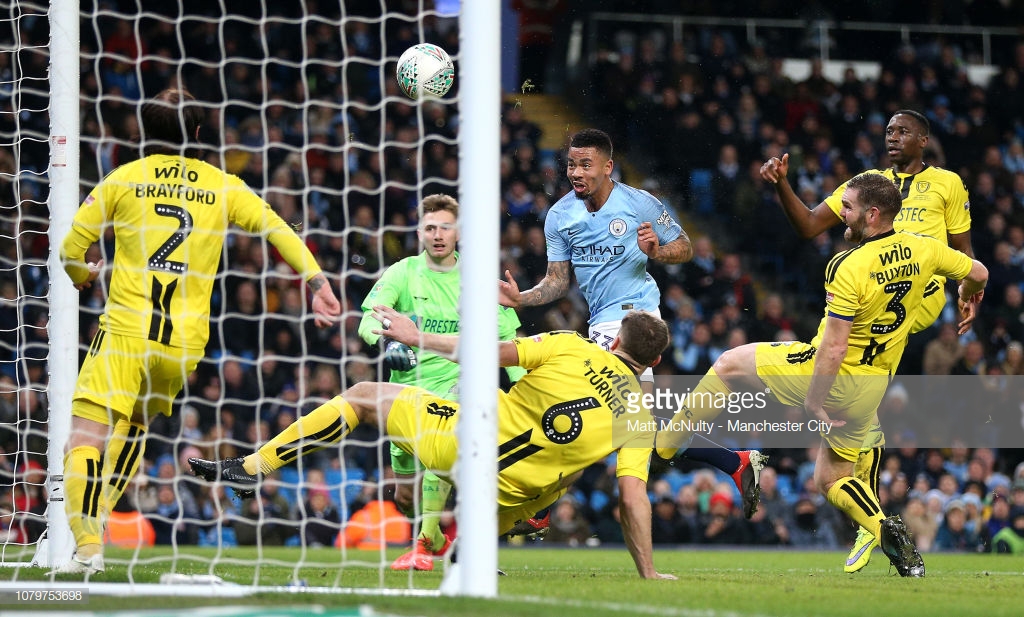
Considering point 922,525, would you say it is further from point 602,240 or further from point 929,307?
point 602,240

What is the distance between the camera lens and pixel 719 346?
12867 millimetres

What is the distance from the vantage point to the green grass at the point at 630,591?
429 cm

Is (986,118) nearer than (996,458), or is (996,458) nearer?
(996,458)

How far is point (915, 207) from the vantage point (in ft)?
26.5

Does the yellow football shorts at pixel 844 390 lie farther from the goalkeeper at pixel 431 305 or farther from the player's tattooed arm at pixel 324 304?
the player's tattooed arm at pixel 324 304

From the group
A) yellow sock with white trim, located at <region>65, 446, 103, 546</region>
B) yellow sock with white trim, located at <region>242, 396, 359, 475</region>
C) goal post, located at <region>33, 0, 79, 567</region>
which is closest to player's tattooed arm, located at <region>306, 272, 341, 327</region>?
yellow sock with white trim, located at <region>242, 396, 359, 475</region>

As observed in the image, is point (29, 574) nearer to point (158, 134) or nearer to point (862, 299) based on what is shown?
point (158, 134)

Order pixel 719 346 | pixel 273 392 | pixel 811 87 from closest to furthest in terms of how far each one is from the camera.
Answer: pixel 273 392, pixel 719 346, pixel 811 87

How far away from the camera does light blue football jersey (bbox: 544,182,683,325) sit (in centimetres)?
784

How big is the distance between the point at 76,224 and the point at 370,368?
665 cm

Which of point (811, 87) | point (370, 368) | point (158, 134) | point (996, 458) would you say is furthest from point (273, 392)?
point (811, 87)

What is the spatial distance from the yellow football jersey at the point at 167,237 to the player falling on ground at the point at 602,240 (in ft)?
8.12

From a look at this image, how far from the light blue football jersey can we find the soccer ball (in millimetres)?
1165

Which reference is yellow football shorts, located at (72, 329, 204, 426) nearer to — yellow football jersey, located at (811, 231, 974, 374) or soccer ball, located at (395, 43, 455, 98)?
soccer ball, located at (395, 43, 455, 98)
